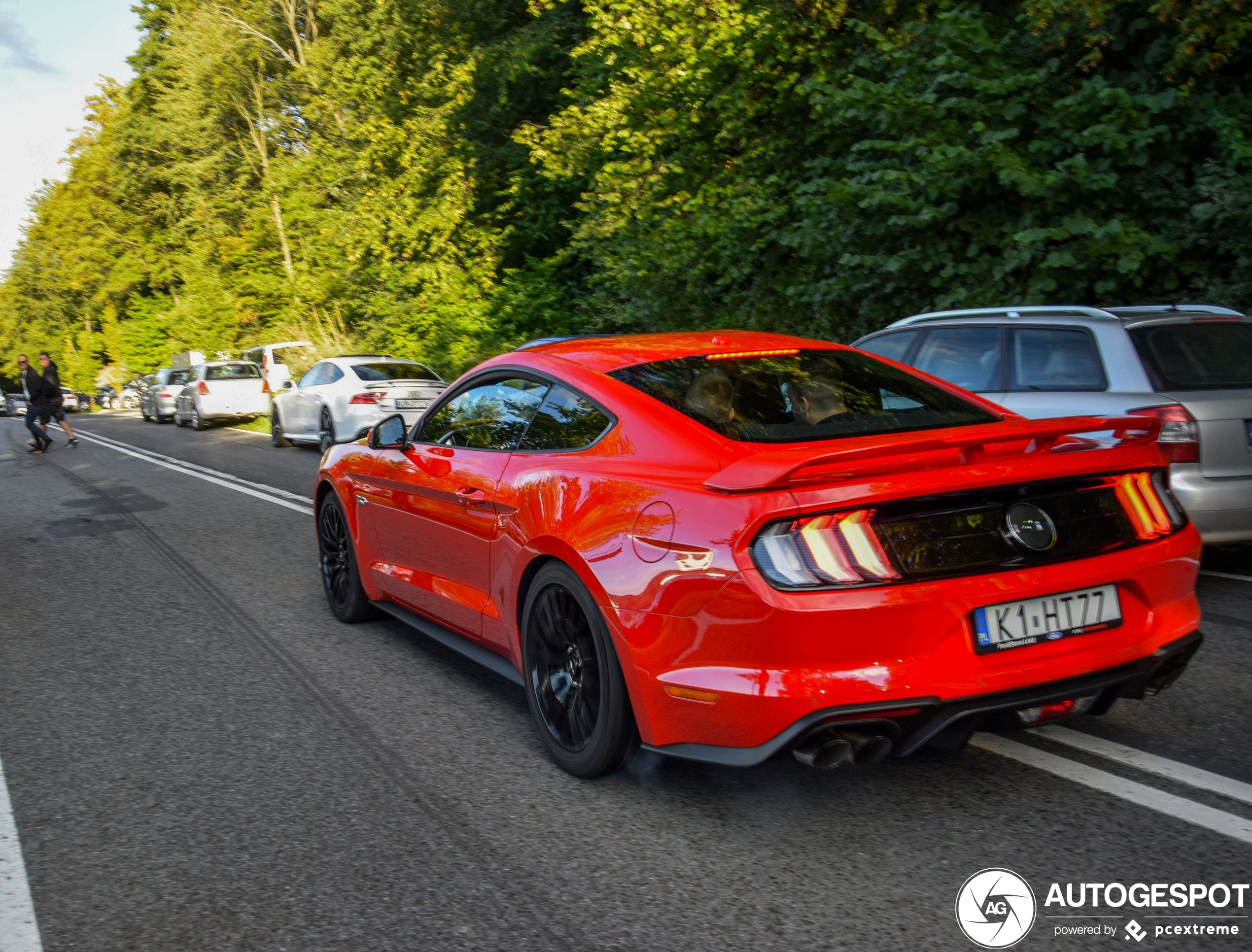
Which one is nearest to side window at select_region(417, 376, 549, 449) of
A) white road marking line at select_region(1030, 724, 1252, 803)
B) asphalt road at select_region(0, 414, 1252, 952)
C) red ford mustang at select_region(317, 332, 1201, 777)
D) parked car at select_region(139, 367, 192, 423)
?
red ford mustang at select_region(317, 332, 1201, 777)

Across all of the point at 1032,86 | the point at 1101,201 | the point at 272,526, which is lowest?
the point at 272,526

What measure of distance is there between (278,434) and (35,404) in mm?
6013

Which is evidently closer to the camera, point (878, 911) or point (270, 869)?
point (878, 911)

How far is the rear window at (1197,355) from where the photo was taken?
6188 mm

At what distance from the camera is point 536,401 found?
14.3 ft

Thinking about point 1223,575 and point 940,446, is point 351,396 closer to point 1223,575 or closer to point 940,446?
point 1223,575

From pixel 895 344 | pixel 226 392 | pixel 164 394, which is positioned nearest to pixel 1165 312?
pixel 895 344

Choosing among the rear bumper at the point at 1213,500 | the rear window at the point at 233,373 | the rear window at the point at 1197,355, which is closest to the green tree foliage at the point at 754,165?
the rear window at the point at 233,373

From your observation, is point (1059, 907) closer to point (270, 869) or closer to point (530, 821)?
point (530, 821)

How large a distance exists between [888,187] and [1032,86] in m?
1.59

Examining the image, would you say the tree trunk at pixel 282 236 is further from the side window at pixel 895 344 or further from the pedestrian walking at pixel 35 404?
the side window at pixel 895 344

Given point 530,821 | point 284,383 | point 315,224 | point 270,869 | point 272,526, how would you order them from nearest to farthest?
point 270,869 → point 530,821 → point 272,526 → point 284,383 → point 315,224

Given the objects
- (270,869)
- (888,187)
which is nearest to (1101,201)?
(888,187)

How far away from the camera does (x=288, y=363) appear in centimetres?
3044
